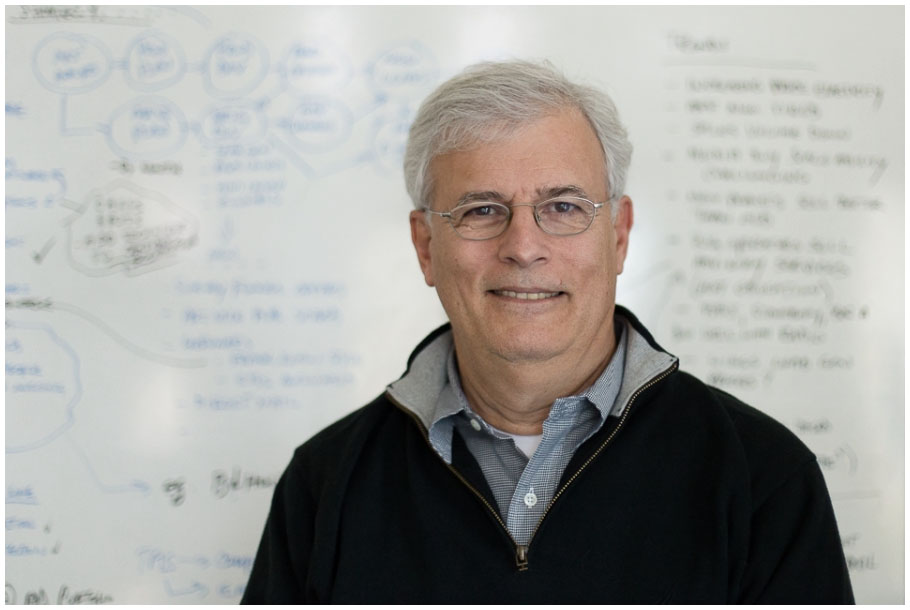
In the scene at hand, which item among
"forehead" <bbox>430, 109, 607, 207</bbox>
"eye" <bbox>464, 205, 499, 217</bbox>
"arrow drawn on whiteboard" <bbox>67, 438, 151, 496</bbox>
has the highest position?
"forehead" <bbox>430, 109, 607, 207</bbox>

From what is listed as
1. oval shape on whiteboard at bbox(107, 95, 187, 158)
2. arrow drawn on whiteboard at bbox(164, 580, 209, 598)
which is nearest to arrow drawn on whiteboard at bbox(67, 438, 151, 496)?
arrow drawn on whiteboard at bbox(164, 580, 209, 598)

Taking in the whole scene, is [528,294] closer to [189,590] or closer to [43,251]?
[189,590]

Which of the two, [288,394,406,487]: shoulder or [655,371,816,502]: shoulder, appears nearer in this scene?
[655,371,816,502]: shoulder

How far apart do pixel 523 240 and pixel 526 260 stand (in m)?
0.03

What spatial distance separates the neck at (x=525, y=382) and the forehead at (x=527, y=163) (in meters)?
0.27

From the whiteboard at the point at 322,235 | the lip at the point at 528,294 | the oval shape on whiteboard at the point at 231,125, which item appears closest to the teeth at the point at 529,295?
the lip at the point at 528,294

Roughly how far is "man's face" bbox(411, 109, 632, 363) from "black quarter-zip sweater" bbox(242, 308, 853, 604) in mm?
155

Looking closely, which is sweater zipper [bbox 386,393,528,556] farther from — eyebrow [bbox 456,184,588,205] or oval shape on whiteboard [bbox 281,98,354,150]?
oval shape on whiteboard [bbox 281,98,354,150]

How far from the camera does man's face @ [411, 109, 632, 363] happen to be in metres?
1.21

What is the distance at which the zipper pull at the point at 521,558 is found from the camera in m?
→ 1.12

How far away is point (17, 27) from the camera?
2.18 m

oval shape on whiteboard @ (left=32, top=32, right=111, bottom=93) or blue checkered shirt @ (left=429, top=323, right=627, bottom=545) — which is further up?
oval shape on whiteboard @ (left=32, top=32, right=111, bottom=93)

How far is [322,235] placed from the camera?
2189 mm

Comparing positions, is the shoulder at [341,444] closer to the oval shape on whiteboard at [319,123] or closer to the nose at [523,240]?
the nose at [523,240]
